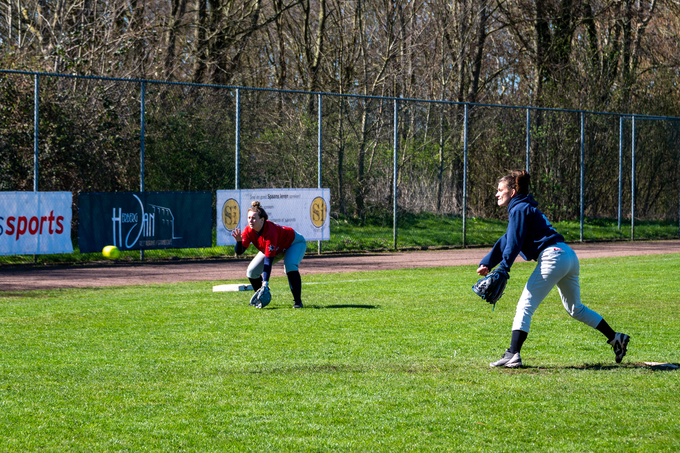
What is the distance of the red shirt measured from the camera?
1009 centimetres

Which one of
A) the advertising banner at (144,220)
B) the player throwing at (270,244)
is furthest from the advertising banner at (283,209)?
the player throwing at (270,244)

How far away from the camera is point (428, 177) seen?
74.4ft

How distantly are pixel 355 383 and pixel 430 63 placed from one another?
82.1ft

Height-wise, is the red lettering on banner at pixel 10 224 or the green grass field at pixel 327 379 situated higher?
the red lettering on banner at pixel 10 224

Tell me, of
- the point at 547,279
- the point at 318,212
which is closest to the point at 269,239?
the point at 547,279

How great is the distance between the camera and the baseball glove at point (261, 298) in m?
10.1

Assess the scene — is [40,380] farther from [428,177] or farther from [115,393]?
[428,177]

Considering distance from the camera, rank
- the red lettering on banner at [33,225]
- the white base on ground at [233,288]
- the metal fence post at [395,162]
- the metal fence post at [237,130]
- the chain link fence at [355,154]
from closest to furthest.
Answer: the white base on ground at [233,288] < the red lettering on banner at [33,225] < the chain link fence at [355,154] < the metal fence post at [237,130] < the metal fence post at [395,162]

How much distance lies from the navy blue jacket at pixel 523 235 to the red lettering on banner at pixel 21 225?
10803 mm

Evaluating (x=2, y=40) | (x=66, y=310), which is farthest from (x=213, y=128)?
(x=66, y=310)

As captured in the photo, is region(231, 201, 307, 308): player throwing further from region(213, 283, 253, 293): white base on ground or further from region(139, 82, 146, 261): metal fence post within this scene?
region(139, 82, 146, 261): metal fence post

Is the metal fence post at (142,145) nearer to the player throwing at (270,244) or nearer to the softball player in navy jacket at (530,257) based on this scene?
the player throwing at (270,244)

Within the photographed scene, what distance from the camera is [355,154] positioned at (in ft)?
68.6

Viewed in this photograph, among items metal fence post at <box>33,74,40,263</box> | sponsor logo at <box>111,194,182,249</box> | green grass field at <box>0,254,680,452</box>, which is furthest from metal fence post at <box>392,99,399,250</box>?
green grass field at <box>0,254,680,452</box>
